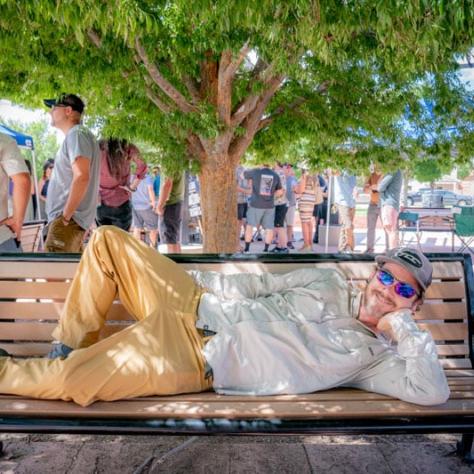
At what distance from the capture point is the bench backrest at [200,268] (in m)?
3.37

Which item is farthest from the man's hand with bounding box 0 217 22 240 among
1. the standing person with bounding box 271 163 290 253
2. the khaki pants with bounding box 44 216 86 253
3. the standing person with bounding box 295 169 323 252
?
the standing person with bounding box 295 169 323 252

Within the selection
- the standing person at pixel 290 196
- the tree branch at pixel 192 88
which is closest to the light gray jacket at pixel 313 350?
the tree branch at pixel 192 88

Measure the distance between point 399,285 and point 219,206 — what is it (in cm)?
329

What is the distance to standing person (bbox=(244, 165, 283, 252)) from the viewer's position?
11.0 metres

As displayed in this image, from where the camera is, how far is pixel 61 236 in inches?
172

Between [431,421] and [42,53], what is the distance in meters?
4.11

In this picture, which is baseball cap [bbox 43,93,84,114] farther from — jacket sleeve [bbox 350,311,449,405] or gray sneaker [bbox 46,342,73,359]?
jacket sleeve [bbox 350,311,449,405]

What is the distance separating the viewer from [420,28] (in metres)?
2.94

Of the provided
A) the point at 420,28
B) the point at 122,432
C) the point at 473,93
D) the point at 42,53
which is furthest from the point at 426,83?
the point at 122,432

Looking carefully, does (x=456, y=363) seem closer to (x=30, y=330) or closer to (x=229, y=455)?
(x=229, y=455)

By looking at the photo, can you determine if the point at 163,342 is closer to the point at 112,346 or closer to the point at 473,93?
the point at 112,346

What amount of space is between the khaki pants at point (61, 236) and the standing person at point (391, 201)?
22.0 feet

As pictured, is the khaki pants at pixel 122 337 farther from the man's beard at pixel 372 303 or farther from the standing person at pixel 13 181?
the standing person at pixel 13 181

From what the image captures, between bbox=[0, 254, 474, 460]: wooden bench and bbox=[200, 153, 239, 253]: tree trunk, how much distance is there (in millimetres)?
2510
